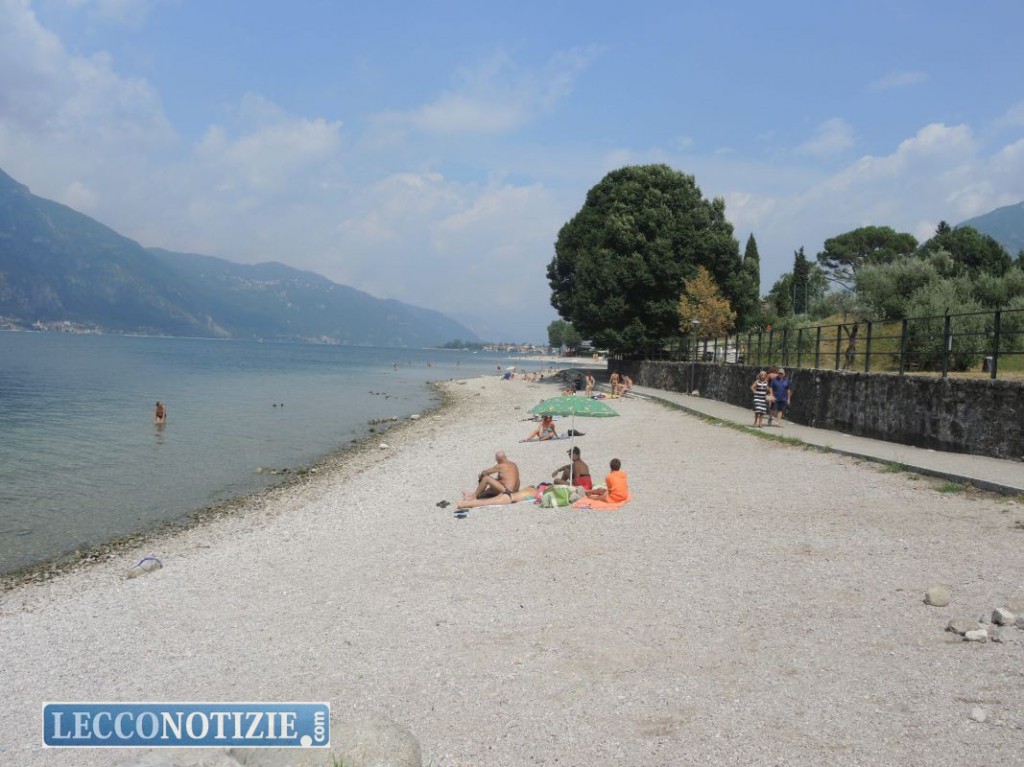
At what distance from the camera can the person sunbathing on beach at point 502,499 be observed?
39.2 ft

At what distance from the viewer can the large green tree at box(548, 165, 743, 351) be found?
4091cm

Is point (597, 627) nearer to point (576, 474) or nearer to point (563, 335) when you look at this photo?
point (576, 474)

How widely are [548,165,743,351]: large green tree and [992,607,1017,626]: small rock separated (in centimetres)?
3622

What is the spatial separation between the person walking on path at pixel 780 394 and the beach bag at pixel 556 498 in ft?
33.8

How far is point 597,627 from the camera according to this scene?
20.9 ft

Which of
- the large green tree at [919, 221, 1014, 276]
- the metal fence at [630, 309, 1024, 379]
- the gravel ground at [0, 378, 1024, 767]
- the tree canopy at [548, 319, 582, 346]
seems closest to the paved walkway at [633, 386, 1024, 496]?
the gravel ground at [0, 378, 1024, 767]

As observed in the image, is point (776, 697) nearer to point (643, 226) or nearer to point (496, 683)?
point (496, 683)

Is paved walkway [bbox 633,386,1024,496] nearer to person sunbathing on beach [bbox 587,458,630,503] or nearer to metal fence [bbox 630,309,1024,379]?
metal fence [bbox 630,309,1024,379]

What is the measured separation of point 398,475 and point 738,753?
13.1 meters

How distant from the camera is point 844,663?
206 inches

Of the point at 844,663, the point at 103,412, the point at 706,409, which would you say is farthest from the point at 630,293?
the point at 844,663

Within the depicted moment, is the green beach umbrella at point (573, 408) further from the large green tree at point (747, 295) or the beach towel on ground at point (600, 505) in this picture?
the large green tree at point (747, 295)

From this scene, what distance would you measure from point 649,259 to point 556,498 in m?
32.0

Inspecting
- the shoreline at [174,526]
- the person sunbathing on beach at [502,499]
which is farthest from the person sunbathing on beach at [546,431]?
the person sunbathing on beach at [502,499]
